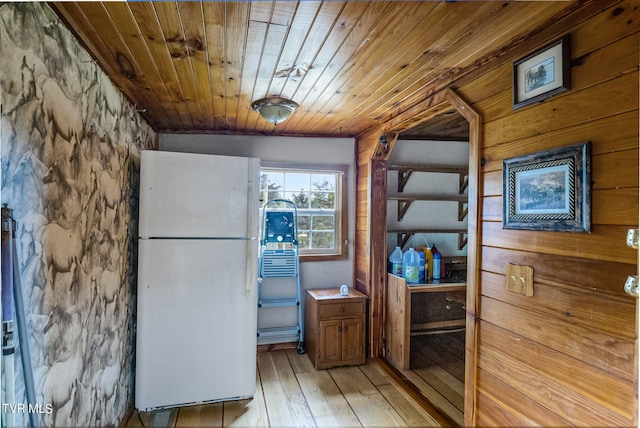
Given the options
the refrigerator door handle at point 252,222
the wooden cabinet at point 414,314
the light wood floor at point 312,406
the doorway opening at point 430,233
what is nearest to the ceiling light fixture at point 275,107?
the refrigerator door handle at point 252,222

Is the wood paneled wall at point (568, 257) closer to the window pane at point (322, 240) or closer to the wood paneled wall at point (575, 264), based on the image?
the wood paneled wall at point (575, 264)

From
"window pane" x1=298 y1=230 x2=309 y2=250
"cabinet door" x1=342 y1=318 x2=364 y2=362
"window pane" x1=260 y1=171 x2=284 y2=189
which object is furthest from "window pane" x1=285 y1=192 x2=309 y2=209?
"cabinet door" x1=342 y1=318 x2=364 y2=362

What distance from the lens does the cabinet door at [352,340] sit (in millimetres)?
2998

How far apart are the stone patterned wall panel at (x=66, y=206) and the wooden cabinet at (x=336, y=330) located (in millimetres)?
1440

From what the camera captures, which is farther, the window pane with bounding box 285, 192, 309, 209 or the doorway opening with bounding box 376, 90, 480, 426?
the window pane with bounding box 285, 192, 309, 209

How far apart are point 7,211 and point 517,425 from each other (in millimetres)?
2046

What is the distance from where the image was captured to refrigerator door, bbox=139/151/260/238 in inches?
87.4

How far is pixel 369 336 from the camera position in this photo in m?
3.18

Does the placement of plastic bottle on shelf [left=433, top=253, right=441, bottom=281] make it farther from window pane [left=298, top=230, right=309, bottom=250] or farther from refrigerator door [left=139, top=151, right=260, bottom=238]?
refrigerator door [left=139, top=151, right=260, bottom=238]

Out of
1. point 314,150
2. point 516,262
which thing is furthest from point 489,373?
point 314,150

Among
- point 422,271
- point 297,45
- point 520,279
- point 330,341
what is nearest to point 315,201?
point 422,271

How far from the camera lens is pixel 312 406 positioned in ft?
7.80

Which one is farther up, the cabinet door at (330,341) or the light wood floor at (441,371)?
the cabinet door at (330,341)

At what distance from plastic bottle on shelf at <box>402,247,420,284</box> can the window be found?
643 mm
